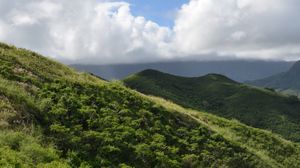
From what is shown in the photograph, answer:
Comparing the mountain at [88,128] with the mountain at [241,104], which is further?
the mountain at [241,104]

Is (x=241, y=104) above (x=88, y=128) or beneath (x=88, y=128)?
beneath

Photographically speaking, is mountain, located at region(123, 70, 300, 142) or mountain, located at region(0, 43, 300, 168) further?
mountain, located at region(123, 70, 300, 142)

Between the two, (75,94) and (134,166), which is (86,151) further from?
(75,94)

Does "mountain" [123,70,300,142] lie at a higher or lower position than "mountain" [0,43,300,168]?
lower

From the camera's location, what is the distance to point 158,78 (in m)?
196

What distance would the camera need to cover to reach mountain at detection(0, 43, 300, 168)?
2305 centimetres

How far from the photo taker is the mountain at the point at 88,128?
23047 mm

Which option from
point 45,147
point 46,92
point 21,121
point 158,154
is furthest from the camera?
point 46,92

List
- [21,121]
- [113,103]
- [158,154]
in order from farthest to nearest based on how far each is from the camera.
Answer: [113,103], [158,154], [21,121]

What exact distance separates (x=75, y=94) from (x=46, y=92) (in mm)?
2469

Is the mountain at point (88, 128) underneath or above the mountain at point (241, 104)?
above

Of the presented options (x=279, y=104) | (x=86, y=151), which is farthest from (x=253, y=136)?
(x=279, y=104)

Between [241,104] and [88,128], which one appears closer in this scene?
[88,128]

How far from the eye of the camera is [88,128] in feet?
91.5
